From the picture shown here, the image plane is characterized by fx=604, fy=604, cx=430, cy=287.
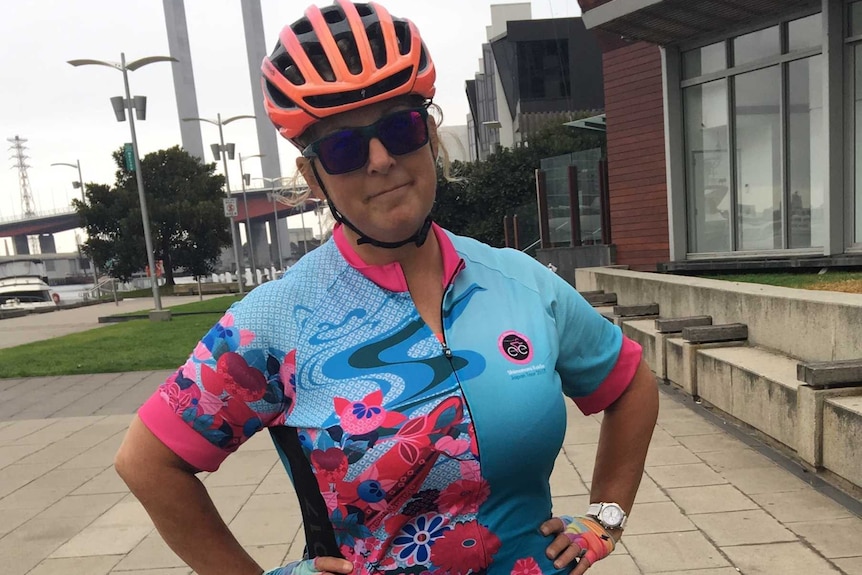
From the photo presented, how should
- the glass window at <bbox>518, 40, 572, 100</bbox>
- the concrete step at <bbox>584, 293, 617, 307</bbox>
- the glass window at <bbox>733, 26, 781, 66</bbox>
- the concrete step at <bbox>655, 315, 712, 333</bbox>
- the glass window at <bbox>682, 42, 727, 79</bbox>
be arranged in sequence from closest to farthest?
the concrete step at <bbox>655, 315, 712, 333</bbox>, the glass window at <bbox>733, 26, 781, 66</bbox>, the glass window at <bbox>682, 42, 727, 79</bbox>, the concrete step at <bbox>584, 293, 617, 307</bbox>, the glass window at <bbox>518, 40, 572, 100</bbox>

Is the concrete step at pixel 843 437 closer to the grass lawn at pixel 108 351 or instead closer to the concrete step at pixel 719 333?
the concrete step at pixel 719 333

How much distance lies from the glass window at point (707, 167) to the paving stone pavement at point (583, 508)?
573cm

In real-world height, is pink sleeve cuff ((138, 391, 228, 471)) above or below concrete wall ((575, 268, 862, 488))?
above

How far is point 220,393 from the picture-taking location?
119 cm

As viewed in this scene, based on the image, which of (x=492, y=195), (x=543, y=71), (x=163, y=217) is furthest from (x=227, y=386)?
(x=543, y=71)

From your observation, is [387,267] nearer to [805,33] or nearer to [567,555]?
[567,555]

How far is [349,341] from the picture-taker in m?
1.22

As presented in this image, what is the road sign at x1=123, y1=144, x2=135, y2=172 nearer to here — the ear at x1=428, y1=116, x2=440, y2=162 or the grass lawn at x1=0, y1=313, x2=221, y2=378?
the grass lawn at x1=0, y1=313, x2=221, y2=378

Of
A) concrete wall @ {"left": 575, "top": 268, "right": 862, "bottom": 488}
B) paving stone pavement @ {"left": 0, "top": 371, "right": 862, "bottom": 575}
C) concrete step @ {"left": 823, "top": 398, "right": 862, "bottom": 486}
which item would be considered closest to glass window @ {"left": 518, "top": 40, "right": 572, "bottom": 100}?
concrete wall @ {"left": 575, "top": 268, "right": 862, "bottom": 488}

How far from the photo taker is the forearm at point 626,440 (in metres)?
1.53

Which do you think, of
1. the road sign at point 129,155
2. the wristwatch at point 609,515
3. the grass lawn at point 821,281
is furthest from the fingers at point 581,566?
the road sign at point 129,155

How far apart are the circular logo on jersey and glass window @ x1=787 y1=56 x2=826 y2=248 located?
9380mm

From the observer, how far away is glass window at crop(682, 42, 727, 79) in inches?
399

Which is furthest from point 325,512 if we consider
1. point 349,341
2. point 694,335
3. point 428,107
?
point 694,335
